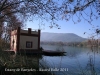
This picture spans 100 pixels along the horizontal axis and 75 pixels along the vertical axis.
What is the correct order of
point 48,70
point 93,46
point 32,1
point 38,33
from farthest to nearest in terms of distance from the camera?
point 38,33
point 32,1
point 48,70
point 93,46

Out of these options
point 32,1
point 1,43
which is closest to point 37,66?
point 1,43

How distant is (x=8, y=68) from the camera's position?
5230 mm

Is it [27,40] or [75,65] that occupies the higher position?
[27,40]

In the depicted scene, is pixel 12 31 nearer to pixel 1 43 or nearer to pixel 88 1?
pixel 1 43

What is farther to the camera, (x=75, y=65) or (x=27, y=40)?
(x=27, y=40)

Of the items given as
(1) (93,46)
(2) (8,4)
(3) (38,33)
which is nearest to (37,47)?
(3) (38,33)

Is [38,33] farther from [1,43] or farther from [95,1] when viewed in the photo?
[95,1]

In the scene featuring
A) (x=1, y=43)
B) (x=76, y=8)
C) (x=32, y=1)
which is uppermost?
(x=32, y=1)

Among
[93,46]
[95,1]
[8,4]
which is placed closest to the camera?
[93,46]

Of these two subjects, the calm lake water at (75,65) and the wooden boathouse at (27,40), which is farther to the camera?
the wooden boathouse at (27,40)

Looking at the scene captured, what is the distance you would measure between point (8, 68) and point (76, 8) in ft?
9.25

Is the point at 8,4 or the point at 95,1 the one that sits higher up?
the point at 8,4

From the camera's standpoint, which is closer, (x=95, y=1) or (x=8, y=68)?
(x=95, y=1)

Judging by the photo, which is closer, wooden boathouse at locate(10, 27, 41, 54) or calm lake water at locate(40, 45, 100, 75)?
calm lake water at locate(40, 45, 100, 75)
